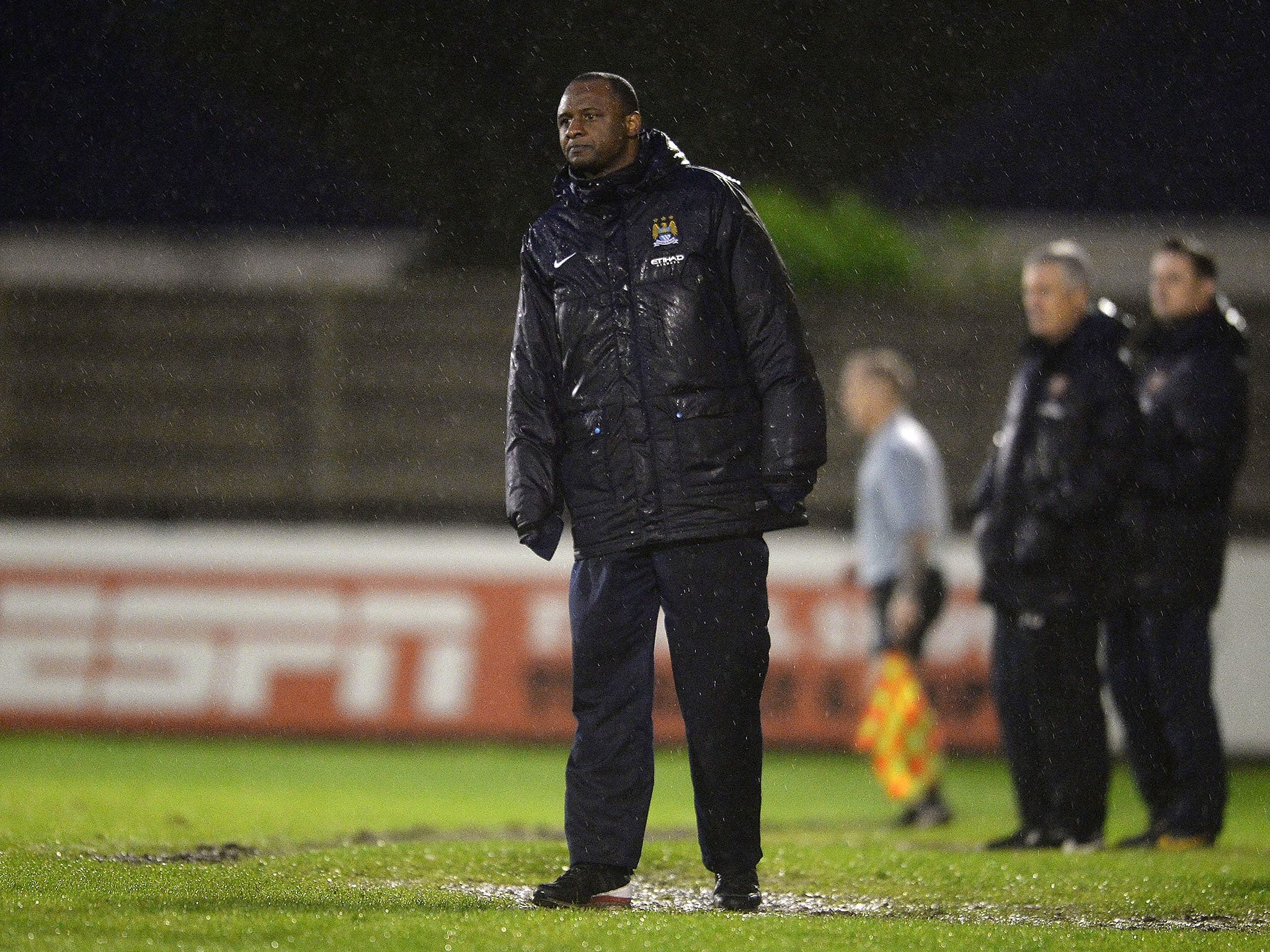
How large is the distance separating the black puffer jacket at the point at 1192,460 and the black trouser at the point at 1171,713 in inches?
5.7

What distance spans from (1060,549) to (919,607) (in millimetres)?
1676

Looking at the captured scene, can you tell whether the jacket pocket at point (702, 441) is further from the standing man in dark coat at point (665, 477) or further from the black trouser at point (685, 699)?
the black trouser at point (685, 699)

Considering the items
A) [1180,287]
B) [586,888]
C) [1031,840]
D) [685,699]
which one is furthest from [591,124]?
[1031,840]

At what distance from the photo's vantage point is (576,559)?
4781 mm

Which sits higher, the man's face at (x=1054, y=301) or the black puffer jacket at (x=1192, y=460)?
the man's face at (x=1054, y=301)

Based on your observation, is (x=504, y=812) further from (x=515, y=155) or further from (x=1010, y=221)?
(x=1010, y=221)

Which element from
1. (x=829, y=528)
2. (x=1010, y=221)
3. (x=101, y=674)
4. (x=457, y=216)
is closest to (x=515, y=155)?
(x=457, y=216)

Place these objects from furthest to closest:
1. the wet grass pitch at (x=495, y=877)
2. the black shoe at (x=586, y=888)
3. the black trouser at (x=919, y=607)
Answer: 1. the black trouser at (x=919, y=607)
2. the black shoe at (x=586, y=888)
3. the wet grass pitch at (x=495, y=877)

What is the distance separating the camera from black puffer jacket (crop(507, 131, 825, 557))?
178 inches

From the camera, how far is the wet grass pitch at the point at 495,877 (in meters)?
3.96

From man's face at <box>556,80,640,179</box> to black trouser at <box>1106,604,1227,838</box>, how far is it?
3266mm

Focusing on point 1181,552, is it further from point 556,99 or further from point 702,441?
point 556,99

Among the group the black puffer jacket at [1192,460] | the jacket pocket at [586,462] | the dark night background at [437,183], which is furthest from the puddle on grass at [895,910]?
the dark night background at [437,183]

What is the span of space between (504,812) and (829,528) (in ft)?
17.4
